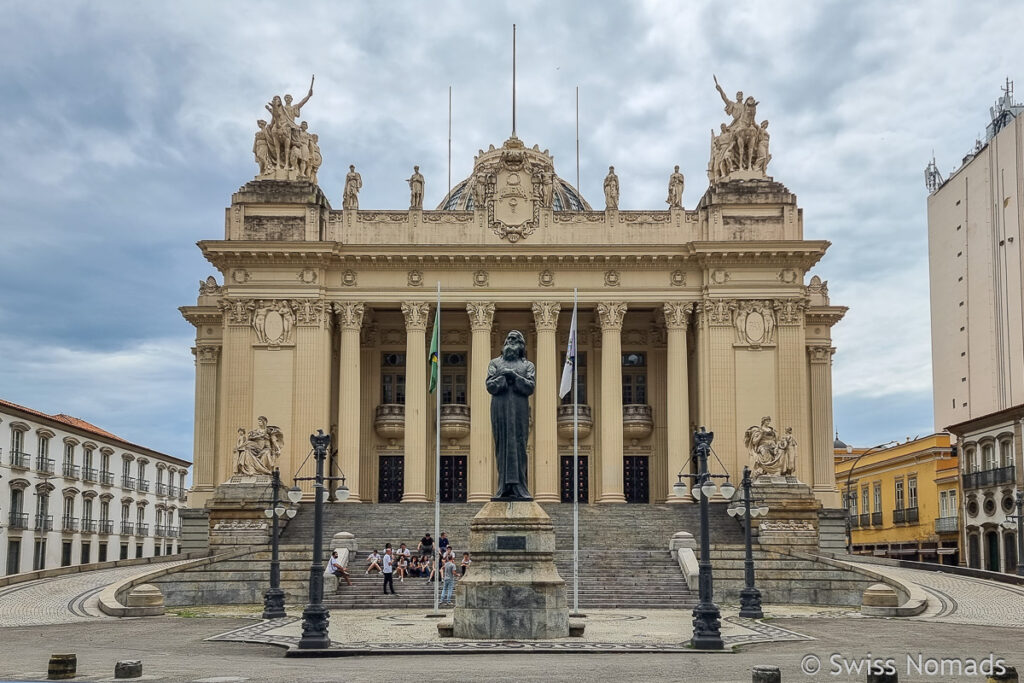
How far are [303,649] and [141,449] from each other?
2250 inches

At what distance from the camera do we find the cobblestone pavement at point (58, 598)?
28430 mm

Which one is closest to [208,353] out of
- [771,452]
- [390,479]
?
[390,479]

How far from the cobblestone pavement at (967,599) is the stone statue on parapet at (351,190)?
989 inches

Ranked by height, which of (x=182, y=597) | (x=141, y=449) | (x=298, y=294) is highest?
(x=298, y=294)

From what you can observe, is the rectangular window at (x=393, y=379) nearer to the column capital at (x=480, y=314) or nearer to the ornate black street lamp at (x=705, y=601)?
the column capital at (x=480, y=314)

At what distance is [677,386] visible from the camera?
47.7m

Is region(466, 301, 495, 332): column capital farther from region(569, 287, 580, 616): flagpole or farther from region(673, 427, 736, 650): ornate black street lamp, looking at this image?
region(673, 427, 736, 650): ornate black street lamp

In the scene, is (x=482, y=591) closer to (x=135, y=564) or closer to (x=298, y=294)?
(x=135, y=564)

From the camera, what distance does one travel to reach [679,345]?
47656 mm

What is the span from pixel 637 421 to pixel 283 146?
18.9 meters

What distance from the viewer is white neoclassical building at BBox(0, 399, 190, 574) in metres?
56.2

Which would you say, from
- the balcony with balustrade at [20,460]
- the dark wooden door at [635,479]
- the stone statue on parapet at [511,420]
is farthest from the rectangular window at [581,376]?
the stone statue on parapet at [511,420]

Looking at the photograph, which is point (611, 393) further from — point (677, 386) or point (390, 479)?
point (390, 479)

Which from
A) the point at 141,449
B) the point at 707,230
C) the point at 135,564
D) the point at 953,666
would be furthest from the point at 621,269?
the point at 141,449
